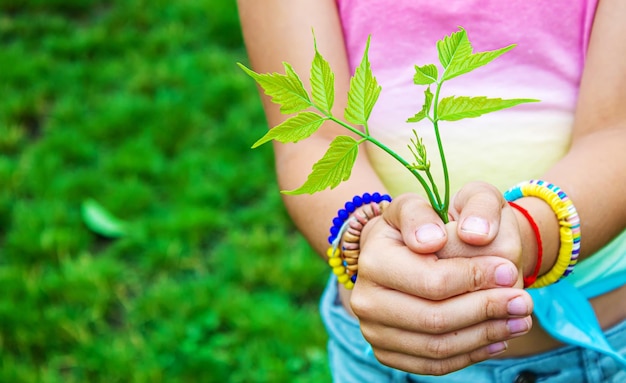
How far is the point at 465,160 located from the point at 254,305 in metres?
1.19

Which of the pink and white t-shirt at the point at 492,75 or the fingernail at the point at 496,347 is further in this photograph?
the pink and white t-shirt at the point at 492,75

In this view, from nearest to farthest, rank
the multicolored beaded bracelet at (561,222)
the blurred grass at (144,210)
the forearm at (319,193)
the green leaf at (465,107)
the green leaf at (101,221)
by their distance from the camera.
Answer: the green leaf at (465,107) → the multicolored beaded bracelet at (561,222) → the forearm at (319,193) → the blurred grass at (144,210) → the green leaf at (101,221)

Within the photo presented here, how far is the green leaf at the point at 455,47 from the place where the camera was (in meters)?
0.64

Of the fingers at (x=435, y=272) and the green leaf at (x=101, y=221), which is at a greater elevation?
the fingers at (x=435, y=272)

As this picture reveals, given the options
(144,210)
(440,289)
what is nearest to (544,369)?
(440,289)

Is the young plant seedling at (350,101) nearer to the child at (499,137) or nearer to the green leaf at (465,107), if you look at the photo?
the green leaf at (465,107)

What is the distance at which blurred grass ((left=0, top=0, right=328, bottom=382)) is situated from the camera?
198cm

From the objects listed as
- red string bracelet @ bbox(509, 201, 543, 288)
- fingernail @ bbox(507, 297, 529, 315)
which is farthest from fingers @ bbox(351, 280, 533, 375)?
red string bracelet @ bbox(509, 201, 543, 288)

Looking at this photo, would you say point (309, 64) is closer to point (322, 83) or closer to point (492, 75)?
point (492, 75)

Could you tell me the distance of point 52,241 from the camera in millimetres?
2281

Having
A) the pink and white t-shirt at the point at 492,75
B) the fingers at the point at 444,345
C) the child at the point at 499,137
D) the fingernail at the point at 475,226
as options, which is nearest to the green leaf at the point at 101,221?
the child at the point at 499,137

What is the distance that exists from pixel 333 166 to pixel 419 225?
0.13 metres

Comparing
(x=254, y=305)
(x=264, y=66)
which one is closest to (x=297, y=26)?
(x=264, y=66)

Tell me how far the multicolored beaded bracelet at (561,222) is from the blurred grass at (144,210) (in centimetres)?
114
